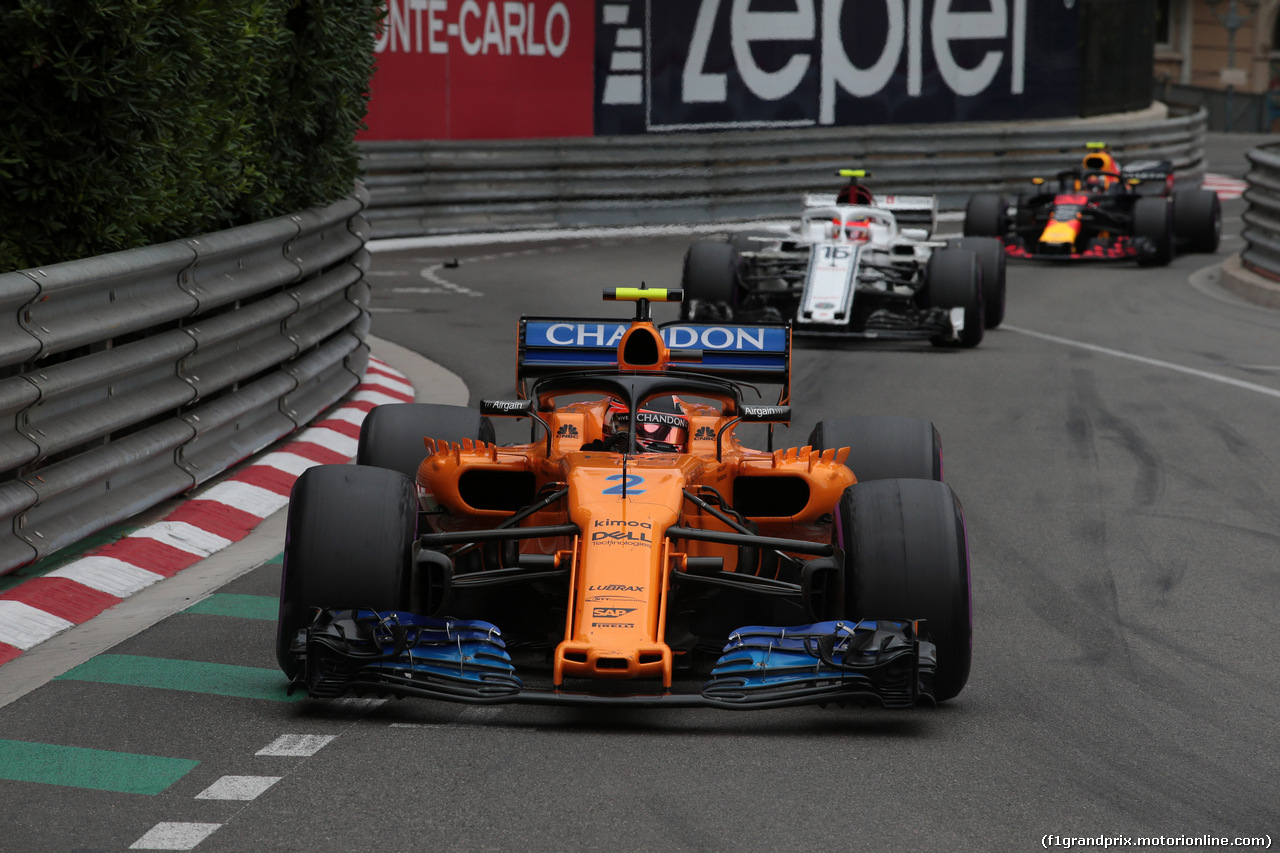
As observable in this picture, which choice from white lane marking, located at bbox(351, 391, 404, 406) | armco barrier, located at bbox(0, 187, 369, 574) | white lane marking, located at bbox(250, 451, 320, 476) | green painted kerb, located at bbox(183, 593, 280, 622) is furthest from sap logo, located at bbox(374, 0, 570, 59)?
green painted kerb, located at bbox(183, 593, 280, 622)

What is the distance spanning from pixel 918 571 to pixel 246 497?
14.1ft

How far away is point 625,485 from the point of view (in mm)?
5961

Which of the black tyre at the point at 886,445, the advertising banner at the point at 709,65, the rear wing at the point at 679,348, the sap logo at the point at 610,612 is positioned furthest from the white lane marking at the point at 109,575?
the advertising banner at the point at 709,65

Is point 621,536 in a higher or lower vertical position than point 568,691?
higher

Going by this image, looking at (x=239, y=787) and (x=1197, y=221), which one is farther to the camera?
(x=1197, y=221)

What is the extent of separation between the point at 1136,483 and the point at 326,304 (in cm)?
539

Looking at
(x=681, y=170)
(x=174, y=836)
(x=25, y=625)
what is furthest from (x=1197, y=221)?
(x=174, y=836)

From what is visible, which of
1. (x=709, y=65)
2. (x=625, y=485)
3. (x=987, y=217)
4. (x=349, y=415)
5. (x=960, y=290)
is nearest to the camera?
(x=625, y=485)

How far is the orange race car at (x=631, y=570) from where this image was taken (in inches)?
215

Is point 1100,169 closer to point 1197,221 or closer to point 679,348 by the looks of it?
point 1197,221

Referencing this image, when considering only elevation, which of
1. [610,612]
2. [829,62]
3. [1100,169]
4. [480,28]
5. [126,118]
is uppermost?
[480,28]

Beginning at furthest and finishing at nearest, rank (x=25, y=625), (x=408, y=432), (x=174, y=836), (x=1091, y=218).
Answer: (x=1091, y=218) → (x=408, y=432) → (x=25, y=625) → (x=174, y=836)
